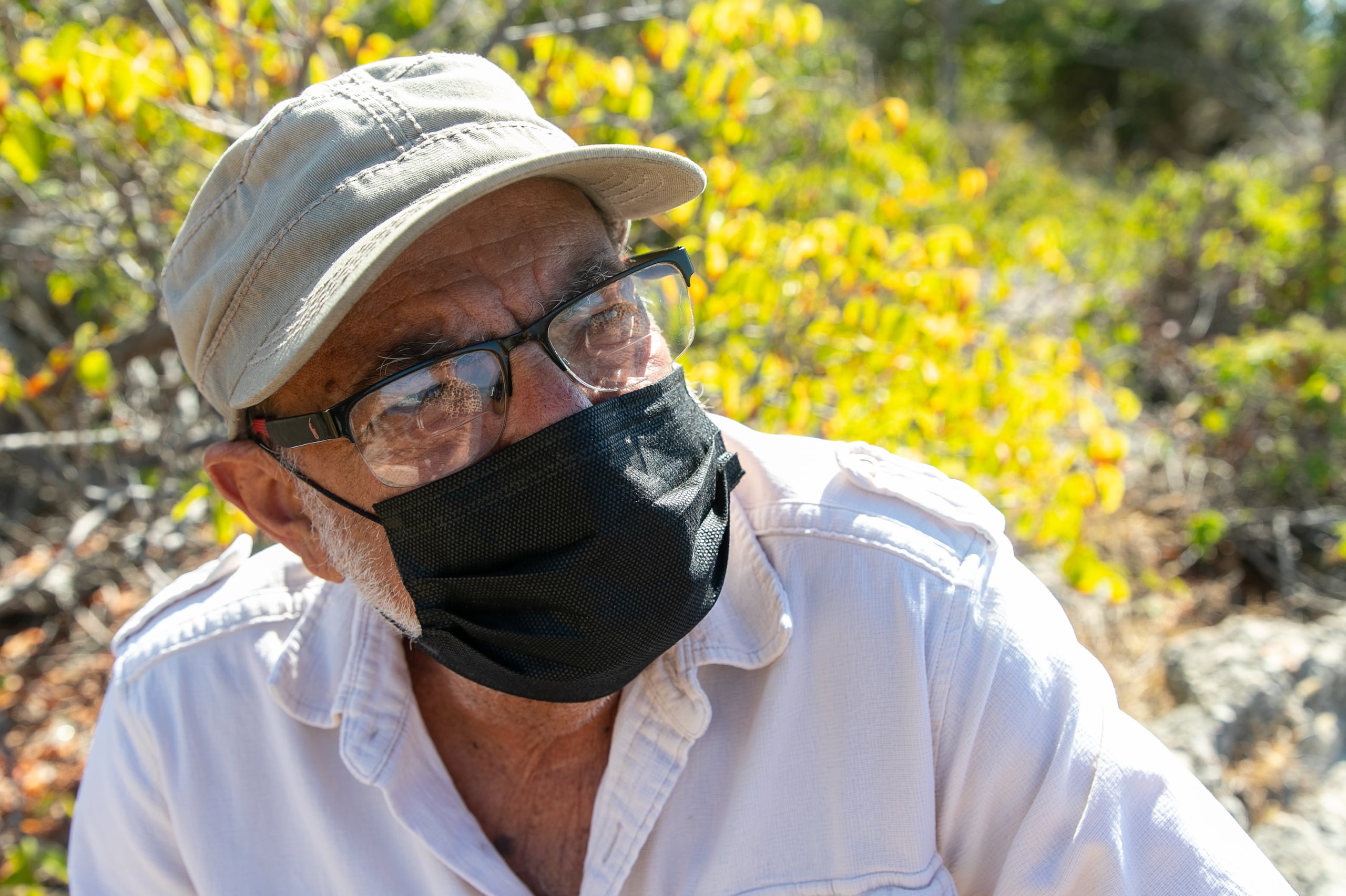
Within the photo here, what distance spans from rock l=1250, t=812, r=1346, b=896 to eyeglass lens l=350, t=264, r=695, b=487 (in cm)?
233

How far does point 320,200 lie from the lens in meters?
1.24

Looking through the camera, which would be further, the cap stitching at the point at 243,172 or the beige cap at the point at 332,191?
the cap stitching at the point at 243,172

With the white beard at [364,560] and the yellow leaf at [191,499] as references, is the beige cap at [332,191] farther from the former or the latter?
the yellow leaf at [191,499]

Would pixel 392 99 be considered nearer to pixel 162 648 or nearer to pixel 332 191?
pixel 332 191

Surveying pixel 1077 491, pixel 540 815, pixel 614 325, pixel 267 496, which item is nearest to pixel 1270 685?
pixel 1077 491

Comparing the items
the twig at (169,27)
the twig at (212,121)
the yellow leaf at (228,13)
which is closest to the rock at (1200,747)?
the twig at (212,121)

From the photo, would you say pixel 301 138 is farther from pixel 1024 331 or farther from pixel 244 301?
pixel 1024 331

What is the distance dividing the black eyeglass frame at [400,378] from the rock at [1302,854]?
2389 mm

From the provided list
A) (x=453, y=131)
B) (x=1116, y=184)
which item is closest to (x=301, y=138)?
(x=453, y=131)

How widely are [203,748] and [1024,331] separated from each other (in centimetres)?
479

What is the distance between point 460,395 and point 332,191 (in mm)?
323

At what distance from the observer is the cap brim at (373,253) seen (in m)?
1.16

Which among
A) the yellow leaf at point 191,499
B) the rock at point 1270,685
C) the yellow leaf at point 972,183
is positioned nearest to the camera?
the yellow leaf at point 191,499

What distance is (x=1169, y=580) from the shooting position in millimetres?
4293
